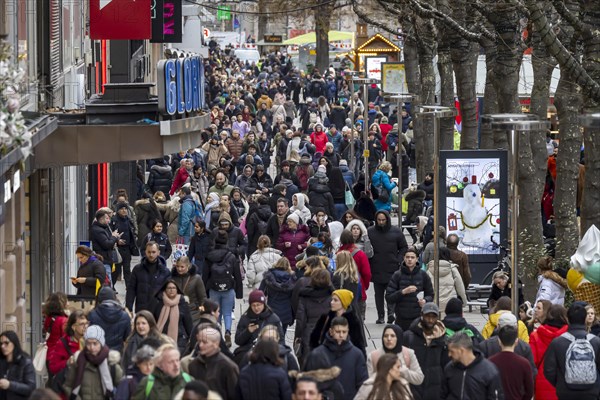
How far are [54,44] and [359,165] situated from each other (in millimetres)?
19849

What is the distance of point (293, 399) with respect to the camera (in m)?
12.3

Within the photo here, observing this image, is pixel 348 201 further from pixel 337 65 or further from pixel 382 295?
pixel 337 65

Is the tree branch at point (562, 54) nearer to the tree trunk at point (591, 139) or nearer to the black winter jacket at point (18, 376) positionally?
the tree trunk at point (591, 139)

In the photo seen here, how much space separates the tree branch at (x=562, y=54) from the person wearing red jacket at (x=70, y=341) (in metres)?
6.14

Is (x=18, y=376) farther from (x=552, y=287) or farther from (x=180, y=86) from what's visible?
(x=180, y=86)

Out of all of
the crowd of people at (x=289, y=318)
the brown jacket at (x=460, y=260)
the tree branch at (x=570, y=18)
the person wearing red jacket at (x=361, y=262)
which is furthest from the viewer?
the brown jacket at (x=460, y=260)

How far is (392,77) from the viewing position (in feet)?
155

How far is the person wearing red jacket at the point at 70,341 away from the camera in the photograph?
14.9 metres

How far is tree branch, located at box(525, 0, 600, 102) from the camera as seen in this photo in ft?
60.1

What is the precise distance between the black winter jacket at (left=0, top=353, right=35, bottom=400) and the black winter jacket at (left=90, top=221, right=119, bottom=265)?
8526 millimetres

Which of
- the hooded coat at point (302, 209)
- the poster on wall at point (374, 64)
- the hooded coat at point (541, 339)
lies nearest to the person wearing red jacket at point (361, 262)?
the hooded coat at point (302, 209)

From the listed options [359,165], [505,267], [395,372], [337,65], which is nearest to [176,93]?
[505,267]

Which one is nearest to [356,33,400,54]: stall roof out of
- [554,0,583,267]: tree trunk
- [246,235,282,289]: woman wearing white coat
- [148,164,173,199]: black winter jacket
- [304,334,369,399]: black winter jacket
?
[148,164,173,199]: black winter jacket

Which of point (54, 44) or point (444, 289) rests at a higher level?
point (54, 44)
